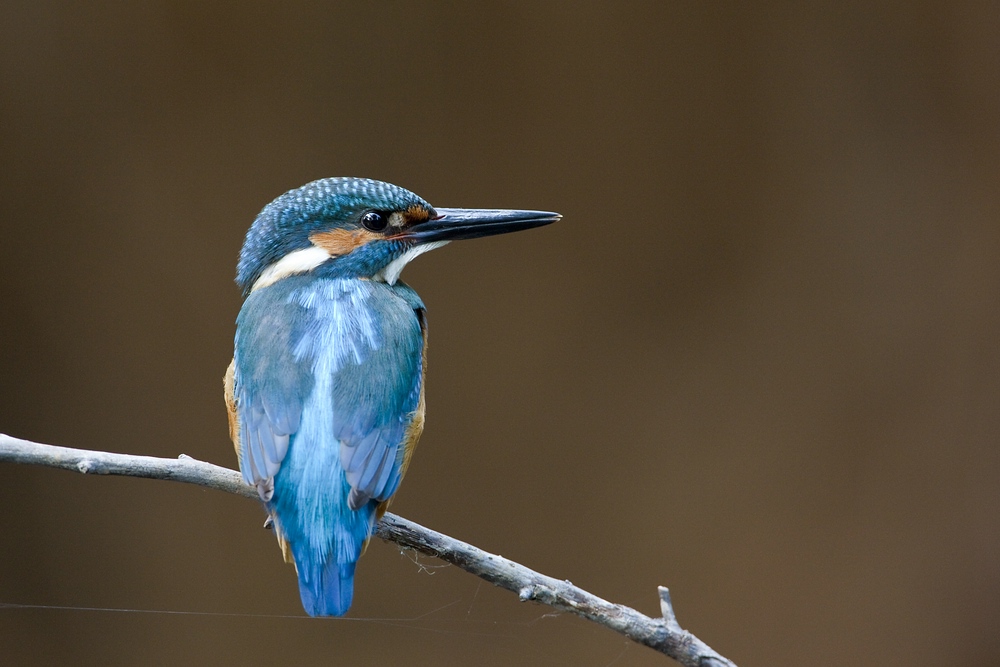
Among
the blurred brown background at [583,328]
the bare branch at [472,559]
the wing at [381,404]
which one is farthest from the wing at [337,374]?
the blurred brown background at [583,328]

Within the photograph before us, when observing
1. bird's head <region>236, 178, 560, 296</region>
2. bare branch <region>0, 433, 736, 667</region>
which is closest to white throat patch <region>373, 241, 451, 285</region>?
bird's head <region>236, 178, 560, 296</region>

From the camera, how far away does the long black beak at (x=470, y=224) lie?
1660 mm

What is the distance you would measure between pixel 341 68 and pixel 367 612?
4.99 feet

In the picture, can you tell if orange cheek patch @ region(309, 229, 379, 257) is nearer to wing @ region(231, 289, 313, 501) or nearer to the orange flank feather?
wing @ region(231, 289, 313, 501)

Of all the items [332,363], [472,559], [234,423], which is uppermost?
[332,363]

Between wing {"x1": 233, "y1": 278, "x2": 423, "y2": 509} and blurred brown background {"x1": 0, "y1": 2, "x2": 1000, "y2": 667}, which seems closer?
→ wing {"x1": 233, "y1": 278, "x2": 423, "y2": 509}

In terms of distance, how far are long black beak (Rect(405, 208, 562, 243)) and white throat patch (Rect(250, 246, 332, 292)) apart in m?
0.16

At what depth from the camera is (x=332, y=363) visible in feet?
4.45

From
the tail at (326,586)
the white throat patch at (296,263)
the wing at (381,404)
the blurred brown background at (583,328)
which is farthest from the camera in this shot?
the blurred brown background at (583,328)

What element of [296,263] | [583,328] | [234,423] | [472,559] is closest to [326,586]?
[472,559]

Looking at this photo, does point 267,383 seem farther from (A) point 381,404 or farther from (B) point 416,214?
(B) point 416,214

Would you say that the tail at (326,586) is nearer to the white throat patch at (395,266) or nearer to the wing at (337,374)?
the wing at (337,374)

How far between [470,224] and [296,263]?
32 cm

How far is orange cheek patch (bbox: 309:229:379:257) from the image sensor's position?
159cm
